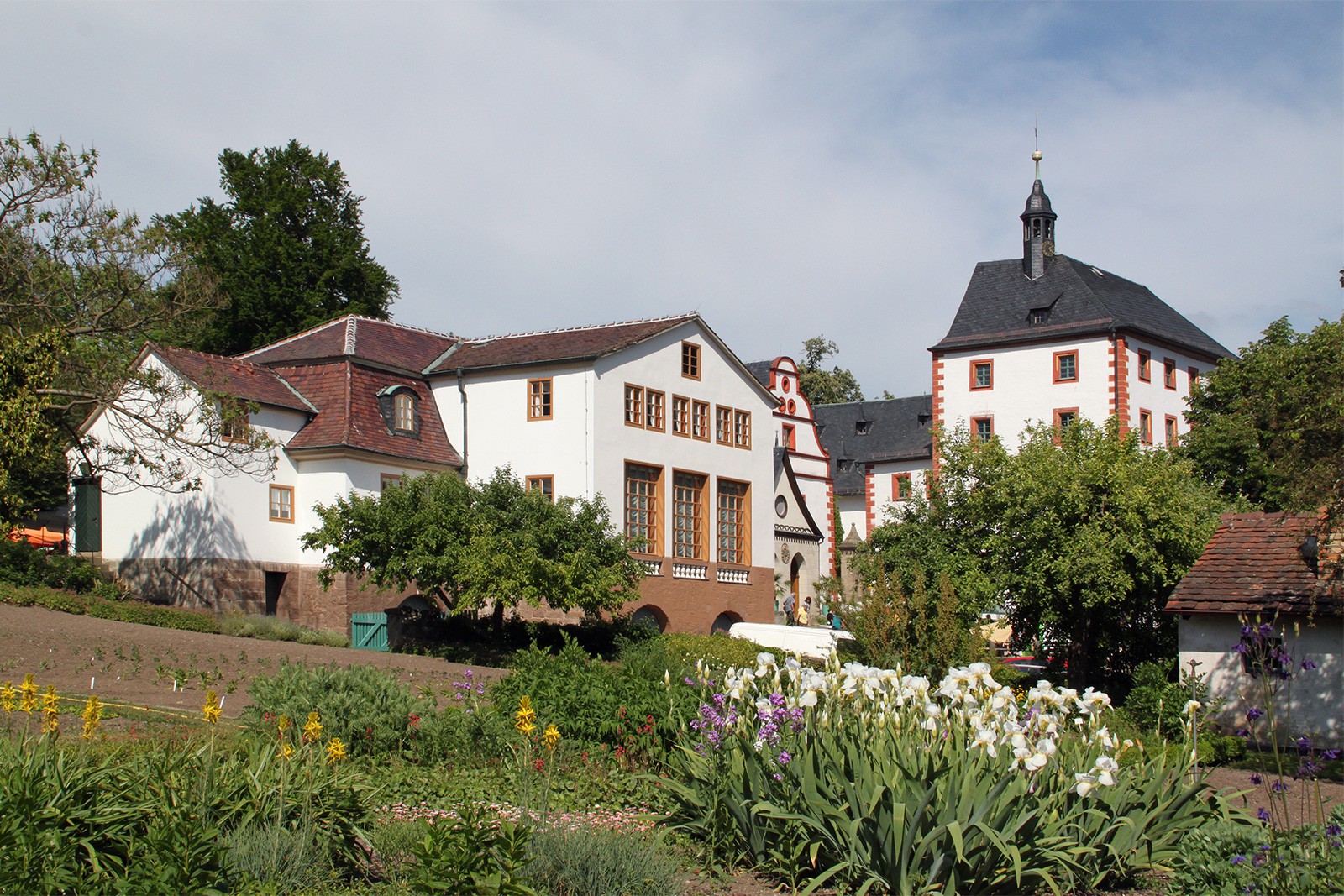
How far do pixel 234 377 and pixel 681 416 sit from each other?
12686 mm

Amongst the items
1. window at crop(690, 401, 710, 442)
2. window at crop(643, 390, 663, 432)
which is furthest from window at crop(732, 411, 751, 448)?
window at crop(643, 390, 663, 432)

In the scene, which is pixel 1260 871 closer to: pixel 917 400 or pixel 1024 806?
pixel 1024 806

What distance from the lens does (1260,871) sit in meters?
7.62

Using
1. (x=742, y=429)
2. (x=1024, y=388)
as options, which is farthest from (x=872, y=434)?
(x=742, y=429)

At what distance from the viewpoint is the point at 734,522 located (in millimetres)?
41188

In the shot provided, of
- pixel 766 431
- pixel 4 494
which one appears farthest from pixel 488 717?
pixel 766 431

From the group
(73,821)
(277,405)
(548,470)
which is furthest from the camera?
(548,470)

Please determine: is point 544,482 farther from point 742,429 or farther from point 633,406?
point 742,429

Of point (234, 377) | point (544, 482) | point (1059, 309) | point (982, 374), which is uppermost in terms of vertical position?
point (1059, 309)

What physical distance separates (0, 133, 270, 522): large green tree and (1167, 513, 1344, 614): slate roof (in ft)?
67.0

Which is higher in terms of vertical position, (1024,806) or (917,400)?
(917,400)

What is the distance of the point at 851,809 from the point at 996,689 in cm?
205

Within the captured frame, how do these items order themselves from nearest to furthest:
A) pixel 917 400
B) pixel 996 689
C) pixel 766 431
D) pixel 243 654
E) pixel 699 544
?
pixel 996 689, pixel 243 654, pixel 699 544, pixel 766 431, pixel 917 400

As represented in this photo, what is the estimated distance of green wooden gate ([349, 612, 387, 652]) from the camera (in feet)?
107
